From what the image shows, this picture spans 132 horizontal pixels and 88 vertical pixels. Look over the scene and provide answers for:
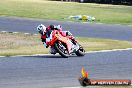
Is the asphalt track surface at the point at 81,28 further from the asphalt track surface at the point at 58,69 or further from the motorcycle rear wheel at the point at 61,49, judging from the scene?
the motorcycle rear wheel at the point at 61,49

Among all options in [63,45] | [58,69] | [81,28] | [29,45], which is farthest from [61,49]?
[81,28]

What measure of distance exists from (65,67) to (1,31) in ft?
39.9

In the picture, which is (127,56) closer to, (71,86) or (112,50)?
(112,50)

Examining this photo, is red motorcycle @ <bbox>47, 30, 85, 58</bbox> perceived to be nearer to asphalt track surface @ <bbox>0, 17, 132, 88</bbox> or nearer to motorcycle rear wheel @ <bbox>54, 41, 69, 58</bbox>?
motorcycle rear wheel @ <bbox>54, 41, 69, 58</bbox>

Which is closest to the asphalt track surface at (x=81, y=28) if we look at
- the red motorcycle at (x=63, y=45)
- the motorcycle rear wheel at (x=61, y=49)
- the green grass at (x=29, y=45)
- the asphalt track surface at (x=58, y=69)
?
the green grass at (x=29, y=45)

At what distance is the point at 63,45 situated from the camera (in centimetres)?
1697

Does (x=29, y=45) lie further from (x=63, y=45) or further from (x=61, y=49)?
(x=61, y=49)

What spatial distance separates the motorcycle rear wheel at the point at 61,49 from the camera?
16594 mm

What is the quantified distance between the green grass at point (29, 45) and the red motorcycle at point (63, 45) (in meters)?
1.19

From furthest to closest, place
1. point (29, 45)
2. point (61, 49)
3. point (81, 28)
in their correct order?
point (81, 28)
point (29, 45)
point (61, 49)

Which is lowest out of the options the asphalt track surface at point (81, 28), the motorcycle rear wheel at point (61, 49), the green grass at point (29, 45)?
the asphalt track surface at point (81, 28)

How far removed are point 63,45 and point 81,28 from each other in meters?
13.2

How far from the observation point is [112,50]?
19.2m

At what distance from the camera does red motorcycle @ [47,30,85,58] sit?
16.8m
